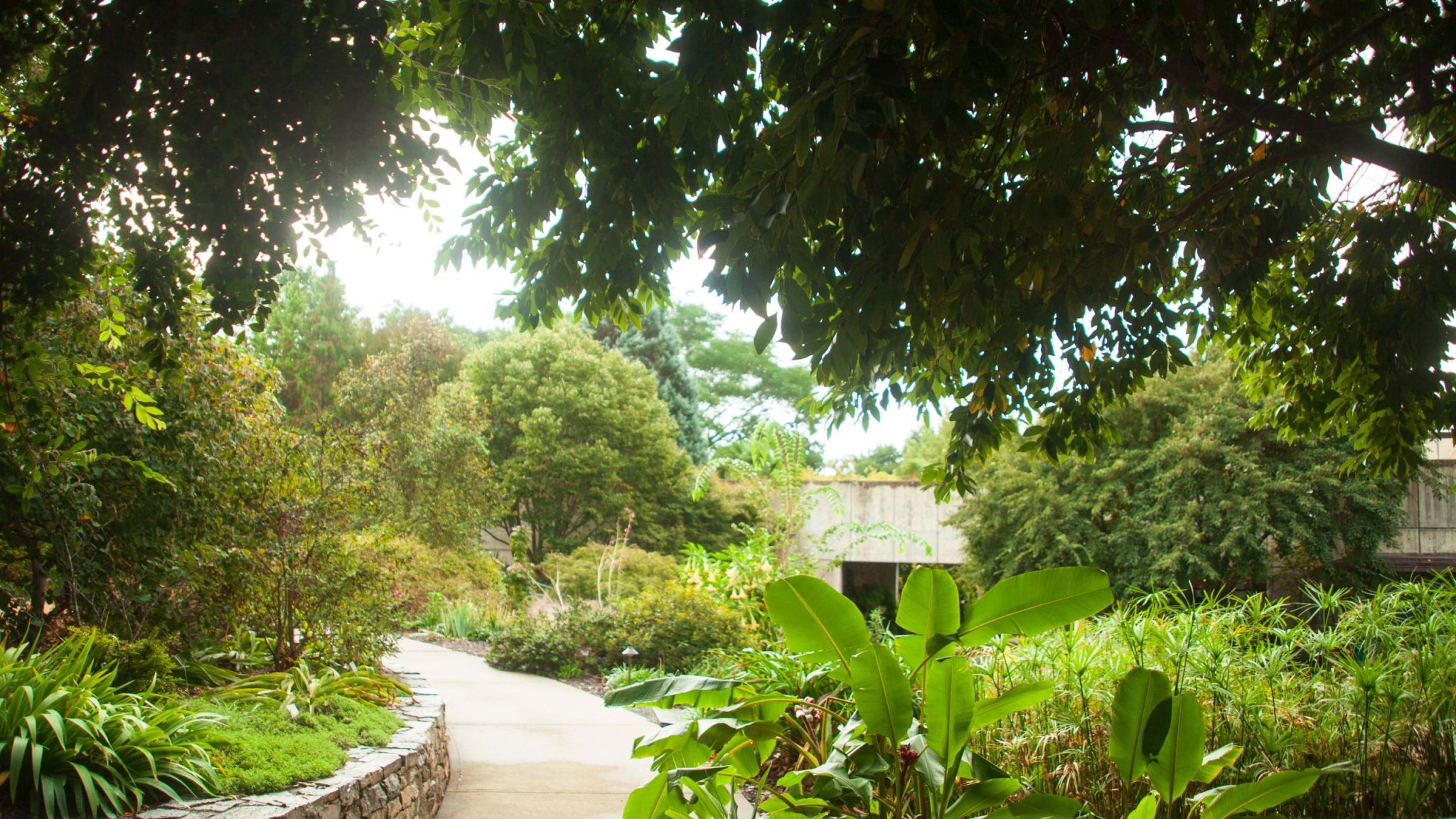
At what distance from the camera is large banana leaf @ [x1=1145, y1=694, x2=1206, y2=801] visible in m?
2.77

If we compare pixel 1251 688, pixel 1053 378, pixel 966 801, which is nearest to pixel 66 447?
pixel 966 801

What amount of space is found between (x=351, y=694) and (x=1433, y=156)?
650 centimetres

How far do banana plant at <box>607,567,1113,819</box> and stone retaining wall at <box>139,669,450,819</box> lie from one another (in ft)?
5.71

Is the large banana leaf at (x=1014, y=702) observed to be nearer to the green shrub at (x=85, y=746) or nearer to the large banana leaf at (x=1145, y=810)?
the large banana leaf at (x=1145, y=810)

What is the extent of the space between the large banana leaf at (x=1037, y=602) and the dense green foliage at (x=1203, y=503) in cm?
1057

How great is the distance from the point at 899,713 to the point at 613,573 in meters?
12.3

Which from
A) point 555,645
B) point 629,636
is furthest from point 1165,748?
point 555,645

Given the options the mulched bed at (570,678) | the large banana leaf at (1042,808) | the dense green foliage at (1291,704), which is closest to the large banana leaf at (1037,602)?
the large banana leaf at (1042,808)

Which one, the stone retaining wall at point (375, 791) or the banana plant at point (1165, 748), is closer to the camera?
the banana plant at point (1165, 748)

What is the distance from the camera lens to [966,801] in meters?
2.80

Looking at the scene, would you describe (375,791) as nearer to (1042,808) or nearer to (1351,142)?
(1042,808)

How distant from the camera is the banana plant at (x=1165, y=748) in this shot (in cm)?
273

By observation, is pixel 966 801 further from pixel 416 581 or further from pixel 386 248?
pixel 416 581

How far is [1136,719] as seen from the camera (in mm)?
2809
